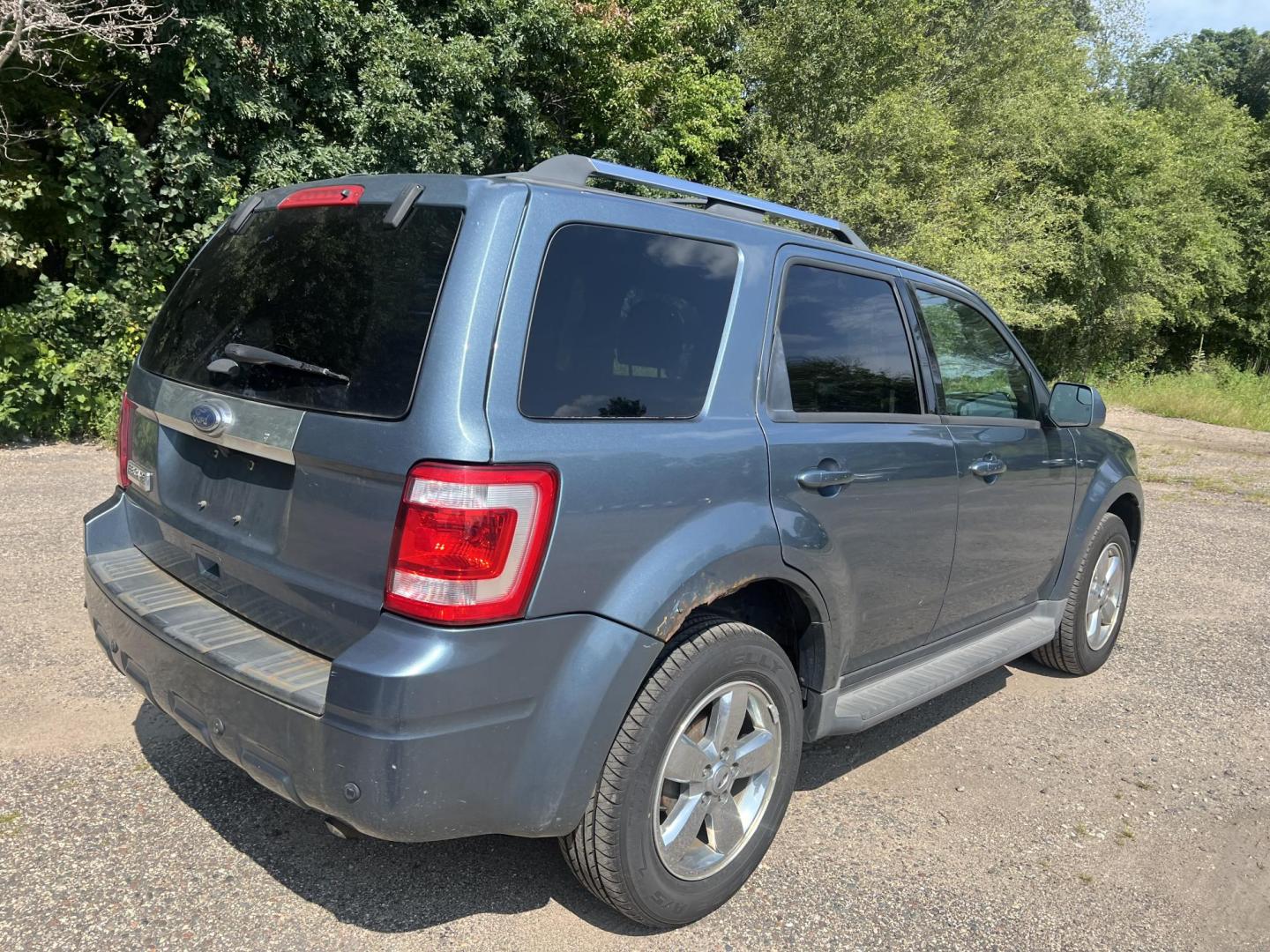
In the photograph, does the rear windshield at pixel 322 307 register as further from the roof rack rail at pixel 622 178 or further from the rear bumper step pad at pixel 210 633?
the rear bumper step pad at pixel 210 633

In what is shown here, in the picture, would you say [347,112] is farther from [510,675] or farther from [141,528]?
[510,675]

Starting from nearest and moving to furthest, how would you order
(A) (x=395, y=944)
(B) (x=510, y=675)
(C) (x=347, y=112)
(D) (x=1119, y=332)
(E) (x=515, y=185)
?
(B) (x=510, y=675), (E) (x=515, y=185), (A) (x=395, y=944), (C) (x=347, y=112), (D) (x=1119, y=332)

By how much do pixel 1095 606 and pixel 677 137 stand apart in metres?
11.4

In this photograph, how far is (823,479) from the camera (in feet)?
9.03

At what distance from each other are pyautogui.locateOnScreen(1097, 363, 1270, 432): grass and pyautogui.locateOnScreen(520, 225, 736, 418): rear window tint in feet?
69.9

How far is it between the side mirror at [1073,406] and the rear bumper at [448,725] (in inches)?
104

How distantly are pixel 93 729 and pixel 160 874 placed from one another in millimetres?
1087

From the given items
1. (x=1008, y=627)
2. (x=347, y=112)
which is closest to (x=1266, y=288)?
(x=347, y=112)

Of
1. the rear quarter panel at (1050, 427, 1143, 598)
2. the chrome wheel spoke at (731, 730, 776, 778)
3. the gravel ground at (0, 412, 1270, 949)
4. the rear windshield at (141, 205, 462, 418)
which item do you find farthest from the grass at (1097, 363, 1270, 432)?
the rear windshield at (141, 205, 462, 418)

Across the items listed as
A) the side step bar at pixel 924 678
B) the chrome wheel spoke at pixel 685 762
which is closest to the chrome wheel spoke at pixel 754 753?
the chrome wheel spoke at pixel 685 762

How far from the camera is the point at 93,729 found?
11.3ft

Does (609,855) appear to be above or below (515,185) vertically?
below

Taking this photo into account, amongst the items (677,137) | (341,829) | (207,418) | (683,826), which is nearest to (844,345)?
(683,826)

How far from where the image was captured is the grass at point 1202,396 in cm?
2059
